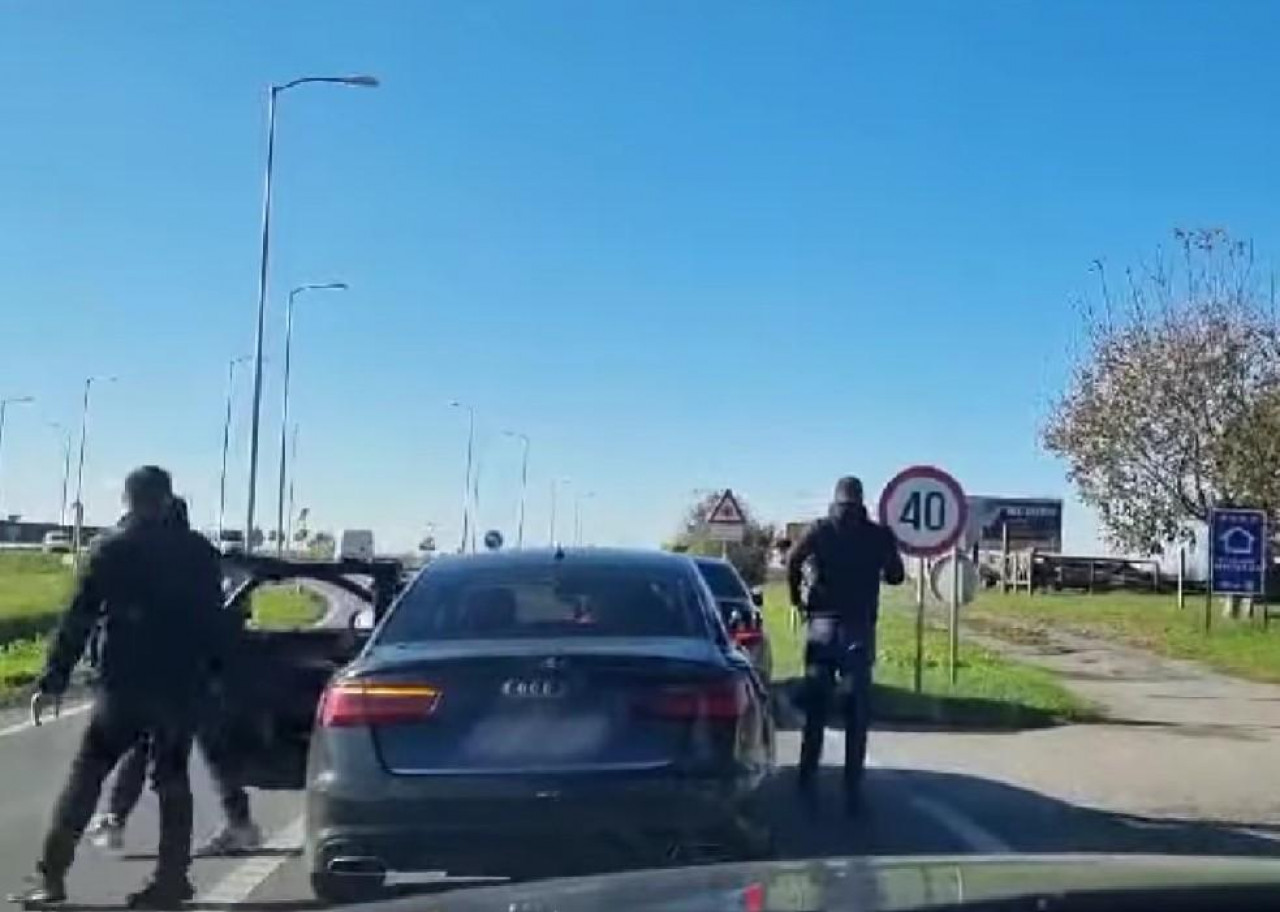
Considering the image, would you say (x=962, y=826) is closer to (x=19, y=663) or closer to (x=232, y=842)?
(x=232, y=842)

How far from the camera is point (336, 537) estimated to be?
8212cm

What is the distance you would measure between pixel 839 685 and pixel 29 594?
39347mm

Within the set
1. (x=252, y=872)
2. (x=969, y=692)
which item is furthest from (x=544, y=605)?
(x=969, y=692)

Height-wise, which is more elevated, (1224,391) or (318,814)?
(1224,391)

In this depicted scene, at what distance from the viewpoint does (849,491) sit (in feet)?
41.2

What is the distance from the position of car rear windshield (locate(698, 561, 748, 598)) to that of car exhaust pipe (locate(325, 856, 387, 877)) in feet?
28.3

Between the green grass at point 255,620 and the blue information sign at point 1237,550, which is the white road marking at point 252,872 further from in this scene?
the blue information sign at point 1237,550

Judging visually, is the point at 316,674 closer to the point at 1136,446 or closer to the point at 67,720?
the point at 67,720

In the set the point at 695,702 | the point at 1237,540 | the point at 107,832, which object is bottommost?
→ the point at 107,832

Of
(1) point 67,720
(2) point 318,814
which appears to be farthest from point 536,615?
(1) point 67,720

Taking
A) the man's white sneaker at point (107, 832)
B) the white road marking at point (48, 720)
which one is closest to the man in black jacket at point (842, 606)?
the man's white sneaker at point (107, 832)

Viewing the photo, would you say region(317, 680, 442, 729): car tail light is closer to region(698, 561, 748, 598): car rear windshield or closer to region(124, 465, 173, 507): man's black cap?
region(124, 465, 173, 507): man's black cap

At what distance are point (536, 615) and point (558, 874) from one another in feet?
5.29

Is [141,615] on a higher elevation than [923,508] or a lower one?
lower
